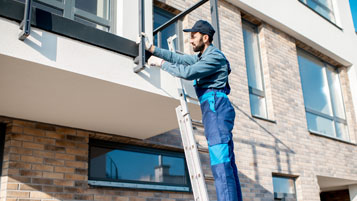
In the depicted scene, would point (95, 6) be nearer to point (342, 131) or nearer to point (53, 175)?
point (53, 175)

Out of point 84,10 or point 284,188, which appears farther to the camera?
point 284,188

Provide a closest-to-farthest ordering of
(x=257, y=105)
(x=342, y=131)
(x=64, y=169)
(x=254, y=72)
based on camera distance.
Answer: (x=64, y=169)
(x=257, y=105)
(x=254, y=72)
(x=342, y=131)

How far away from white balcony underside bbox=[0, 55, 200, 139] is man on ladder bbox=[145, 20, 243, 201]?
2.75ft

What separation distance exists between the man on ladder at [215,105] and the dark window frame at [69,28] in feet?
2.11

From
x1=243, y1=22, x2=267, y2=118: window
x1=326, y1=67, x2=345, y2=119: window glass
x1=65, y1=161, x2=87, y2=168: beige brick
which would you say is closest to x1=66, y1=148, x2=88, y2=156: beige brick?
x1=65, y1=161, x2=87, y2=168: beige brick

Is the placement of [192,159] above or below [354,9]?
below

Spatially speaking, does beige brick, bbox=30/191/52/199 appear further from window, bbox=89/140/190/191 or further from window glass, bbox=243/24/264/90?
window glass, bbox=243/24/264/90

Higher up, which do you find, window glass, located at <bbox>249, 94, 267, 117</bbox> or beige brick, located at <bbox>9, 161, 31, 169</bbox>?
window glass, located at <bbox>249, 94, 267, 117</bbox>

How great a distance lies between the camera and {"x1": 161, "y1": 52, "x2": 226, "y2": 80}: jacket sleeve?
11.6ft

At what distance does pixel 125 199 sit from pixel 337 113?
7435 mm

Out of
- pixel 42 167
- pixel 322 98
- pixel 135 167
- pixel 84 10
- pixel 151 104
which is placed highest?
pixel 322 98

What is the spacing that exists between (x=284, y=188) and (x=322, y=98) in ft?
11.0

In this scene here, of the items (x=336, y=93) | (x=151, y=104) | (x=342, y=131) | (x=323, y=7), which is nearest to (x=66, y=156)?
(x=151, y=104)

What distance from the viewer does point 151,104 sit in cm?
480
